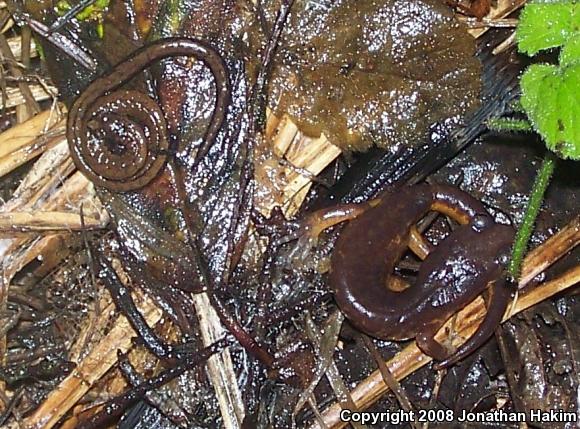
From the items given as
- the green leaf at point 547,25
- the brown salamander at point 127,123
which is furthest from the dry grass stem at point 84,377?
the green leaf at point 547,25

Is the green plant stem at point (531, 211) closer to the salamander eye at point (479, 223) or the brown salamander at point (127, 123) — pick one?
the salamander eye at point (479, 223)

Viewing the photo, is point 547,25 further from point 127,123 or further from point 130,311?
point 130,311

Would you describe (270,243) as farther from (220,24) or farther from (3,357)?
(3,357)

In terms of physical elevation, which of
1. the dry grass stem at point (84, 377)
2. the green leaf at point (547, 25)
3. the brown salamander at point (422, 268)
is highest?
the green leaf at point (547, 25)

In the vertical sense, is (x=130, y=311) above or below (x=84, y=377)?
above

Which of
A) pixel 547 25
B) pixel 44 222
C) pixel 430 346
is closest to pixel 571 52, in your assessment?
pixel 547 25

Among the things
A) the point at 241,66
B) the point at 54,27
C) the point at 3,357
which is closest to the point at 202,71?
the point at 241,66
